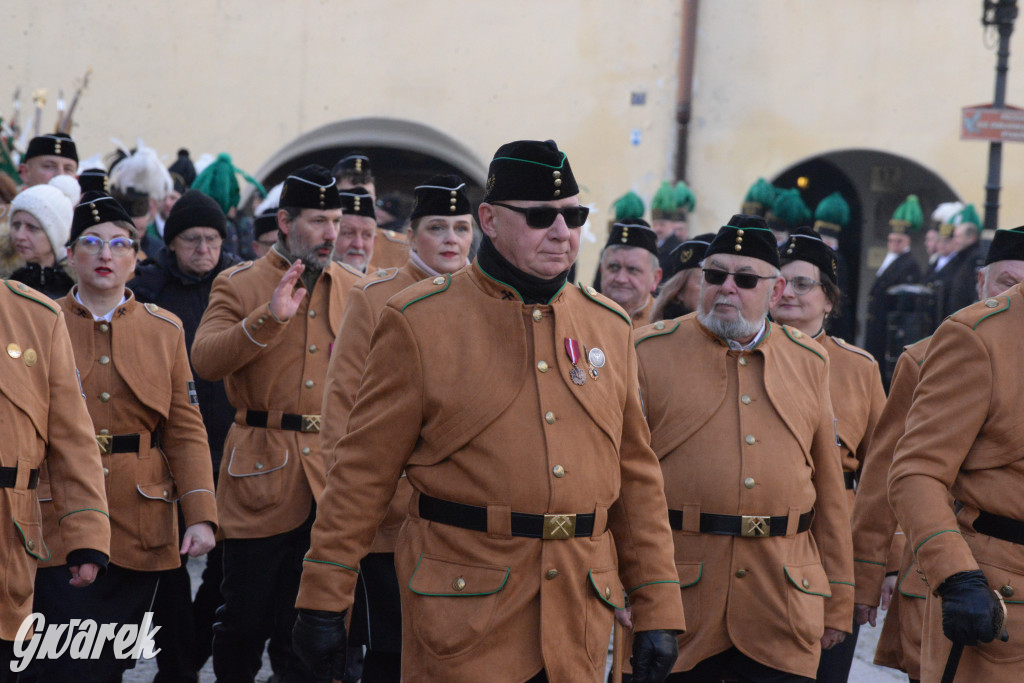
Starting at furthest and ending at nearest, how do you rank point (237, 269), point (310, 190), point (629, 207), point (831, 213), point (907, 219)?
point (907, 219) < point (831, 213) < point (629, 207) < point (237, 269) < point (310, 190)

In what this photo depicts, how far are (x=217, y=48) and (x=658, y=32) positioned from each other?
478cm

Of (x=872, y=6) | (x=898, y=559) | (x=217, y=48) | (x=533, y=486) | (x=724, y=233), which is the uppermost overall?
(x=872, y=6)

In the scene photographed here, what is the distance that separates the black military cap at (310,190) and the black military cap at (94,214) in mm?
907

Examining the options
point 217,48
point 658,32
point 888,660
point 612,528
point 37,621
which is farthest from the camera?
point 658,32

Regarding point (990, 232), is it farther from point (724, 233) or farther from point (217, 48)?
point (724, 233)

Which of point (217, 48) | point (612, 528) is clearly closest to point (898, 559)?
point (612, 528)

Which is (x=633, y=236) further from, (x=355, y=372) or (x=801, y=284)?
(x=355, y=372)

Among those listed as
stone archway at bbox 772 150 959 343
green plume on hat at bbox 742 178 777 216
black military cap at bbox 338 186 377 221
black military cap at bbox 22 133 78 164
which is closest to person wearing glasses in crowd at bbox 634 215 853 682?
black military cap at bbox 338 186 377 221

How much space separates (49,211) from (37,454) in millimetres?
2201

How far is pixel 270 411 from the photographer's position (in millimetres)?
5941

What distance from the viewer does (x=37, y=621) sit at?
15.5 feet

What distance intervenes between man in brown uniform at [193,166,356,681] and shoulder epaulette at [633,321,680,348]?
60.0 inches

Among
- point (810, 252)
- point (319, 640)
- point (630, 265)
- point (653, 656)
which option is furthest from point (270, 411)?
point (653, 656)

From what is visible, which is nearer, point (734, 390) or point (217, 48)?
point (734, 390)
